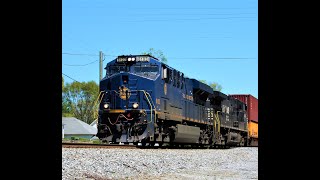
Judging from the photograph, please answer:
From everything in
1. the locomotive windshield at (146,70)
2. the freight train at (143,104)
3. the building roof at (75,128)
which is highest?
the locomotive windshield at (146,70)

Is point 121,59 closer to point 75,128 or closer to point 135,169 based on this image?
point 135,169

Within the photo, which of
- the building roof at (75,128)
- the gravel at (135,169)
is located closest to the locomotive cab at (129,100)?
the gravel at (135,169)

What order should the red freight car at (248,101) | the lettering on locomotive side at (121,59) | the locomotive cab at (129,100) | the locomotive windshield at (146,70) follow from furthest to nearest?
the red freight car at (248,101), the lettering on locomotive side at (121,59), the locomotive windshield at (146,70), the locomotive cab at (129,100)

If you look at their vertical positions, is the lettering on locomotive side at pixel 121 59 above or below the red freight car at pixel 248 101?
above

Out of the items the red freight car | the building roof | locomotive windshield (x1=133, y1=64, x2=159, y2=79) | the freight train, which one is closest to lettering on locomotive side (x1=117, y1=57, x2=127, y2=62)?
the freight train

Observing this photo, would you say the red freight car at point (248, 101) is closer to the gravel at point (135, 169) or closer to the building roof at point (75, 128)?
the gravel at point (135, 169)

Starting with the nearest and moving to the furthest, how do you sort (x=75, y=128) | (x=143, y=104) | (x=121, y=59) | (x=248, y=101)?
A: (x=143, y=104) < (x=121, y=59) < (x=248, y=101) < (x=75, y=128)

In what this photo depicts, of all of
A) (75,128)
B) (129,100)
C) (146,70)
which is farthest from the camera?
(75,128)

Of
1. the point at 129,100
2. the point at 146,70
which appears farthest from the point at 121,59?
the point at 129,100

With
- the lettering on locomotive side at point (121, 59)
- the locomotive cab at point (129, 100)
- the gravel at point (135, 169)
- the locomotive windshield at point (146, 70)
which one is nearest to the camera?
the gravel at point (135, 169)

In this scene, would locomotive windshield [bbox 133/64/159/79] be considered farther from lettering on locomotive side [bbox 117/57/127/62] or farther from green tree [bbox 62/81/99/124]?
green tree [bbox 62/81/99/124]

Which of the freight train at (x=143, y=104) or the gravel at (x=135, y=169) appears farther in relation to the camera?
the freight train at (x=143, y=104)
